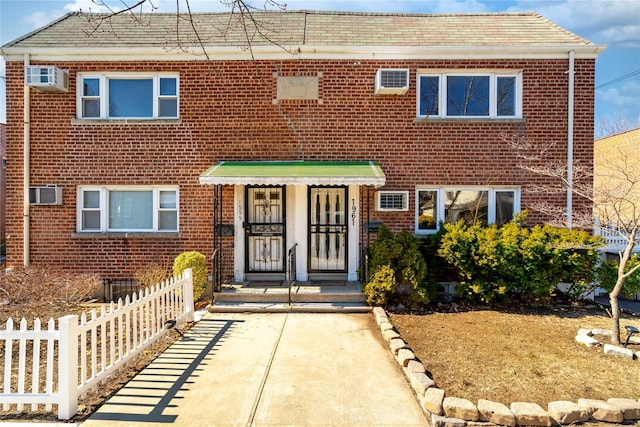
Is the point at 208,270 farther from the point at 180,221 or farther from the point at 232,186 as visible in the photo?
the point at 232,186

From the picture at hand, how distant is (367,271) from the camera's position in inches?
318

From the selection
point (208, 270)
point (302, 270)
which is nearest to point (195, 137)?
point (208, 270)

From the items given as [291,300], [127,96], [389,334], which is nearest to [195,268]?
[291,300]

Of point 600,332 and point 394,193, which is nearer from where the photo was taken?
point 600,332

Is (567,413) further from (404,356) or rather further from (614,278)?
(614,278)

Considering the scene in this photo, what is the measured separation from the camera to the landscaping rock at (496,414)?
3.81 m

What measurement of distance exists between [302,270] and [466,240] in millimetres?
3907

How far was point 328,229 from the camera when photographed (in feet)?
30.7

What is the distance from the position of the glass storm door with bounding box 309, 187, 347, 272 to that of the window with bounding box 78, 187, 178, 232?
11.6ft

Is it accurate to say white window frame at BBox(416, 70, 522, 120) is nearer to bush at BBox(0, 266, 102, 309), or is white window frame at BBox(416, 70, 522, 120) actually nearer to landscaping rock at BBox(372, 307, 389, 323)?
landscaping rock at BBox(372, 307, 389, 323)

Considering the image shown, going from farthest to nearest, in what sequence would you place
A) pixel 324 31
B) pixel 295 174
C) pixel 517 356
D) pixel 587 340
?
1. pixel 324 31
2. pixel 295 174
3. pixel 587 340
4. pixel 517 356

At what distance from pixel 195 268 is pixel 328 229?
3287mm

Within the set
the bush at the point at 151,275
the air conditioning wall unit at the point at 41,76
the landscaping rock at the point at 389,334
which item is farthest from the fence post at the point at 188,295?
the air conditioning wall unit at the point at 41,76

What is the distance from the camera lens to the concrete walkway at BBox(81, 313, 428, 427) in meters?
3.94
